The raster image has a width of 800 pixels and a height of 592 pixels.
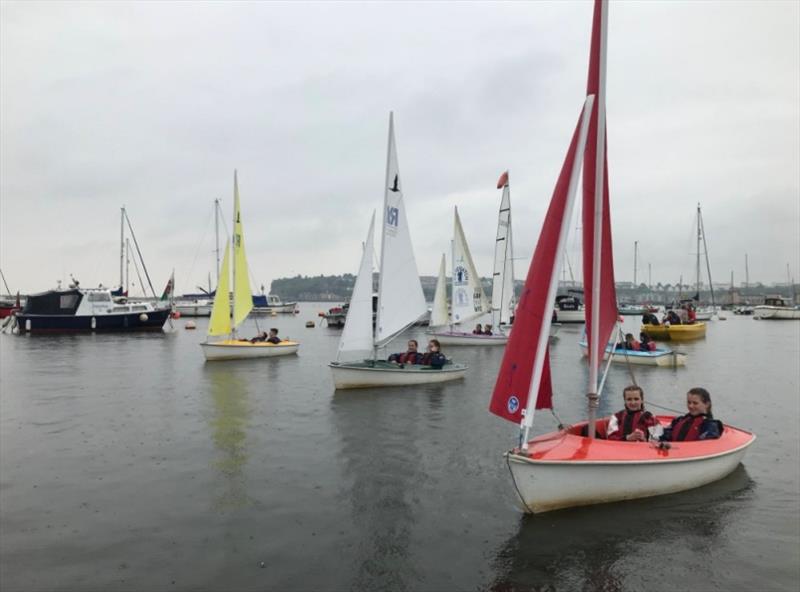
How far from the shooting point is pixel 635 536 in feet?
25.0

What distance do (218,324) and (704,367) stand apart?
24.2 m

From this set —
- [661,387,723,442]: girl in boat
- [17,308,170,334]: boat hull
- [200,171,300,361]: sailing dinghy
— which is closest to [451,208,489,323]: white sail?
[200,171,300,361]: sailing dinghy

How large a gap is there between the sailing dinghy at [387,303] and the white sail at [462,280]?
61.7ft

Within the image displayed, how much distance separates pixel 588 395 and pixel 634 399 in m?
1.07

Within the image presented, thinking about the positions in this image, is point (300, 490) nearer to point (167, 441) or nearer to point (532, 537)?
point (532, 537)

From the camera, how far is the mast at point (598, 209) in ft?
28.5

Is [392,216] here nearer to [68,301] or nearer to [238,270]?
[238,270]

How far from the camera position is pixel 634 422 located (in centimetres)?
920

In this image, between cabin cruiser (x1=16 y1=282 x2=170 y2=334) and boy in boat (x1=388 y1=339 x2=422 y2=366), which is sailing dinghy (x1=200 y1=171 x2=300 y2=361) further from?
cabin cruiser (x1=16 y1=282 x2=170 y2=334)

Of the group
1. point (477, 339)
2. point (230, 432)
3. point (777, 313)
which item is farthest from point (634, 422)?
point (777, 313)

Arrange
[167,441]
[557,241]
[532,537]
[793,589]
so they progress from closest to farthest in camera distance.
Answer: [793,589] < [532,537] < [557,241] < [167,441]

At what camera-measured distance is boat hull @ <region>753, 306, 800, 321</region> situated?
7694cm

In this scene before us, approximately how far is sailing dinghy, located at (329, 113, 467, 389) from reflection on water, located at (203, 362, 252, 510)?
3554mm

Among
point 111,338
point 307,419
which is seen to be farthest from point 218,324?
point 111,338
